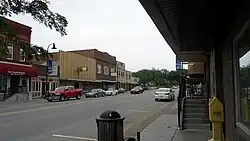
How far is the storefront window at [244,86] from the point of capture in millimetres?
6674

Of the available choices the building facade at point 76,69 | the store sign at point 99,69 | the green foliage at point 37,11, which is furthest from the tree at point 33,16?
the store sign at point 99,69

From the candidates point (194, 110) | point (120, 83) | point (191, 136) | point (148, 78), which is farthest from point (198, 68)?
point (148, 78)

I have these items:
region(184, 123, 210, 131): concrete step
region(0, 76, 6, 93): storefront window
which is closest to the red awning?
region(0, 76, 6, 93): storefront window

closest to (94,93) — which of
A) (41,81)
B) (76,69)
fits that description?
(41,81)

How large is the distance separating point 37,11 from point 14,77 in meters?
34.2

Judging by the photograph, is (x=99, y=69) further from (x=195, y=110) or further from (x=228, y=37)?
(x=228, y=37)

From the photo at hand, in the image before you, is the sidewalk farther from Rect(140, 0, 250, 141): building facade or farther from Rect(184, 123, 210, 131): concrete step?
Rect(140, 0, 250, 141): building facade

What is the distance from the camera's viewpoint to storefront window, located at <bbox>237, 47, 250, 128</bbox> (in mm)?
6674

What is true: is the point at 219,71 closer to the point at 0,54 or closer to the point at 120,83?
the point at 0,54

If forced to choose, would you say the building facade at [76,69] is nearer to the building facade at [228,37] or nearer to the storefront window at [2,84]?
the storefront window at [2,84]

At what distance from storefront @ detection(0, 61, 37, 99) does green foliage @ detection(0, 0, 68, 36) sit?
29.3m

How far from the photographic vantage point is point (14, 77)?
39.8 meters

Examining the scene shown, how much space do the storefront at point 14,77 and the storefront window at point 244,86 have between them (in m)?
31.4

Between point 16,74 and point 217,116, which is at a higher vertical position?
point 16,74
